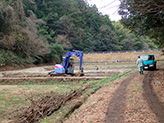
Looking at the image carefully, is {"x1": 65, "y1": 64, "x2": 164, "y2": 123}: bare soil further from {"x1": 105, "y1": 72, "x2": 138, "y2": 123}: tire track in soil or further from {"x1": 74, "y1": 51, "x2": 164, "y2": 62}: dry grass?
{"x1": 74, "y1": 51, "x2": 164, "y2": 62}: dry grass

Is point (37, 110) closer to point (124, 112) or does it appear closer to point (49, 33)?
point (124, 112)

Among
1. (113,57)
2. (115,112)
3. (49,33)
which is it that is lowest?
A: (115,112)

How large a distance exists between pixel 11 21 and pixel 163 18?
2720 cm

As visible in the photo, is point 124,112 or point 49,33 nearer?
point 124,112

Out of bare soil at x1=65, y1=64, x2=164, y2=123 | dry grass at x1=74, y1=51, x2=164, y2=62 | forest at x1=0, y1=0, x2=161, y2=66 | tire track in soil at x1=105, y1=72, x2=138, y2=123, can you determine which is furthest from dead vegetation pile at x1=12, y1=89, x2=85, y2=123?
dry grass at x1=74, y1=51, x2=164, y2=62

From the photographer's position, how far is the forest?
28.0 m

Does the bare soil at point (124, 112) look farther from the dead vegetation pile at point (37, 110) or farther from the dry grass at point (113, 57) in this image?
the dry grass at point (113, 57)

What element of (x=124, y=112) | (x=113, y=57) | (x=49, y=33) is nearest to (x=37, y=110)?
(x=124, y=112)

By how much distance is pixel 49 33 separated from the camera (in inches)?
2318

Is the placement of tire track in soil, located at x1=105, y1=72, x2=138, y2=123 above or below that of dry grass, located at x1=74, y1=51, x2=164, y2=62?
below

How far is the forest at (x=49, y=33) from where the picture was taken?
28016mm

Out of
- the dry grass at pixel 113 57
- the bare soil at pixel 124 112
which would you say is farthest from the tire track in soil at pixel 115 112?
the dry grass at pixel 113 57

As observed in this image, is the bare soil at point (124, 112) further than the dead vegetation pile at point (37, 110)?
No

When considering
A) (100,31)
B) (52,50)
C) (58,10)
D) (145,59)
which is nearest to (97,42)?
(100,31)
